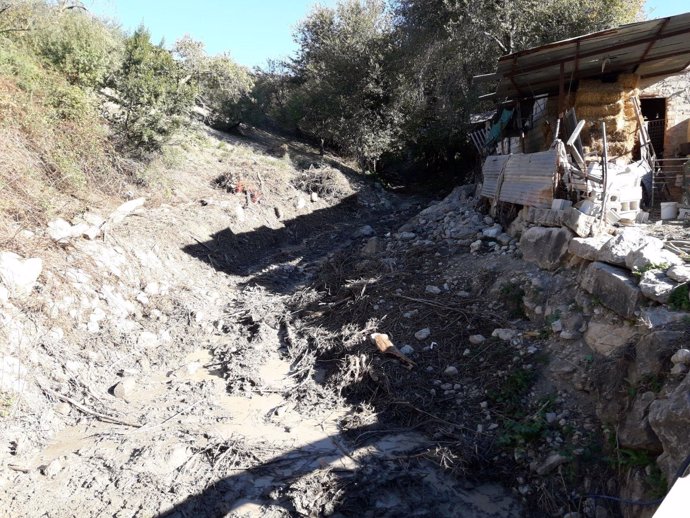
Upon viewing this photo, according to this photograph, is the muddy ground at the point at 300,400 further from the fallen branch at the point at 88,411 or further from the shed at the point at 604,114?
the shed at the point at 604,114

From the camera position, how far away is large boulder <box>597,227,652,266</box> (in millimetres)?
4316

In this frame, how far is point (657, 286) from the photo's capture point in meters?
3.79

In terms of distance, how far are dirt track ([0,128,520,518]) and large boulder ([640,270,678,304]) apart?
1994mm

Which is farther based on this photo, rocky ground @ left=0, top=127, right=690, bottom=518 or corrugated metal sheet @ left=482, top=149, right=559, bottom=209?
corrugated metal sheet @ left=482, top=149, right=559, bottom=209

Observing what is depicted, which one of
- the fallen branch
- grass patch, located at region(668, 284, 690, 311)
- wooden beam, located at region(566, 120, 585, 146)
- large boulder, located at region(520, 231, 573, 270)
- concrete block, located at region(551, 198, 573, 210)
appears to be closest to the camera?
grass patch, located at region(668, 284, 690, 311)

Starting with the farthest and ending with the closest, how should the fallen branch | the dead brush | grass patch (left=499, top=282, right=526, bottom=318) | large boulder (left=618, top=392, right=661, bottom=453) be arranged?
the dead brush, grass patch (left=499, top=282, right=526, bottom=318), the fallen branch, large boulder (left=618, top=392, right=661, bottom=453)

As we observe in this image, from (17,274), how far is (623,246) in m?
6.24

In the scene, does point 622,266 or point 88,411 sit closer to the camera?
point 622,266

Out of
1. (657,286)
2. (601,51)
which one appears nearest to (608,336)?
(657,286)

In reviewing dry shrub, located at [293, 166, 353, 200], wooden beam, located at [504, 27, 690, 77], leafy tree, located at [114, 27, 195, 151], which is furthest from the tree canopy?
leafy tree, located at [114, 27, 195, 151]

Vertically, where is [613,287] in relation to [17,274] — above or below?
above

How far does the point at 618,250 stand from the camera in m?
4.39

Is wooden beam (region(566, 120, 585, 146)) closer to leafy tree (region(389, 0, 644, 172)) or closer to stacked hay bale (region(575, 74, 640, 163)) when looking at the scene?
stacked hay bale (region(575, 74, 640, 163))

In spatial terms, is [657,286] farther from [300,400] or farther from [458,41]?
[458,41]
